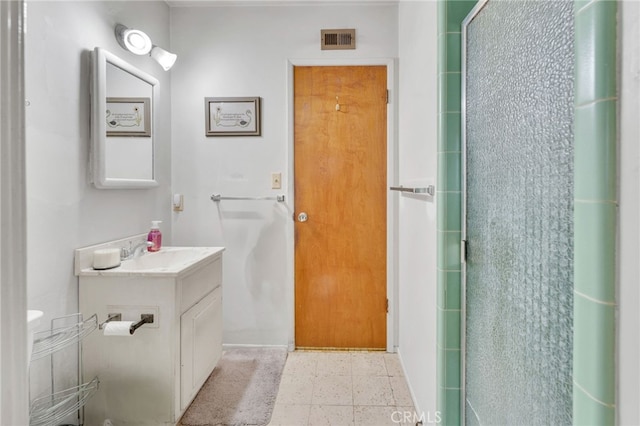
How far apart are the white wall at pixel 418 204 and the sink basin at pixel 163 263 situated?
1105 mm

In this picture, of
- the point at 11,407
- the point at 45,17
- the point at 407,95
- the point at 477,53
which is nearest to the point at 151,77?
the point at 45,17

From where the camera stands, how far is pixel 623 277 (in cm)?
48

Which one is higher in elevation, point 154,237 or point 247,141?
point 247,141

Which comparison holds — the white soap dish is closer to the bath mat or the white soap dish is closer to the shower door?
the bath mat

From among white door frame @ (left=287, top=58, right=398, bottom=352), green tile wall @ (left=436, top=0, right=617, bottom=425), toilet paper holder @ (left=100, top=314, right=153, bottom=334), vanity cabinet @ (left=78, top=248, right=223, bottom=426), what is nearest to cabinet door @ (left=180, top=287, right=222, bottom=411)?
vanity cabinet @ (left=78, top=248, right=223, bottom=426)

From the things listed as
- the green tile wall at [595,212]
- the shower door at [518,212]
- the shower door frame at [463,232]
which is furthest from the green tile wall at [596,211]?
the shower door frame at [463,232]

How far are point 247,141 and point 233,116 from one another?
0.64ft

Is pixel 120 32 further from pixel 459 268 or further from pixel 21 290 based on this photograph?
pixel 459 268

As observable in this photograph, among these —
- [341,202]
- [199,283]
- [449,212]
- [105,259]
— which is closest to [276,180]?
[341,202]

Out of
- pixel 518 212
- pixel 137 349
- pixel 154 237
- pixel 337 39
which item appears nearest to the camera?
pixel 518 212

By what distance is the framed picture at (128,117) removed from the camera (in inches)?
70.5

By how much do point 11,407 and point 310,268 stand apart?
6.52ft

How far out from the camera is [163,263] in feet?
5.84

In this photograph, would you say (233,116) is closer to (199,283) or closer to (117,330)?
(199,283)
